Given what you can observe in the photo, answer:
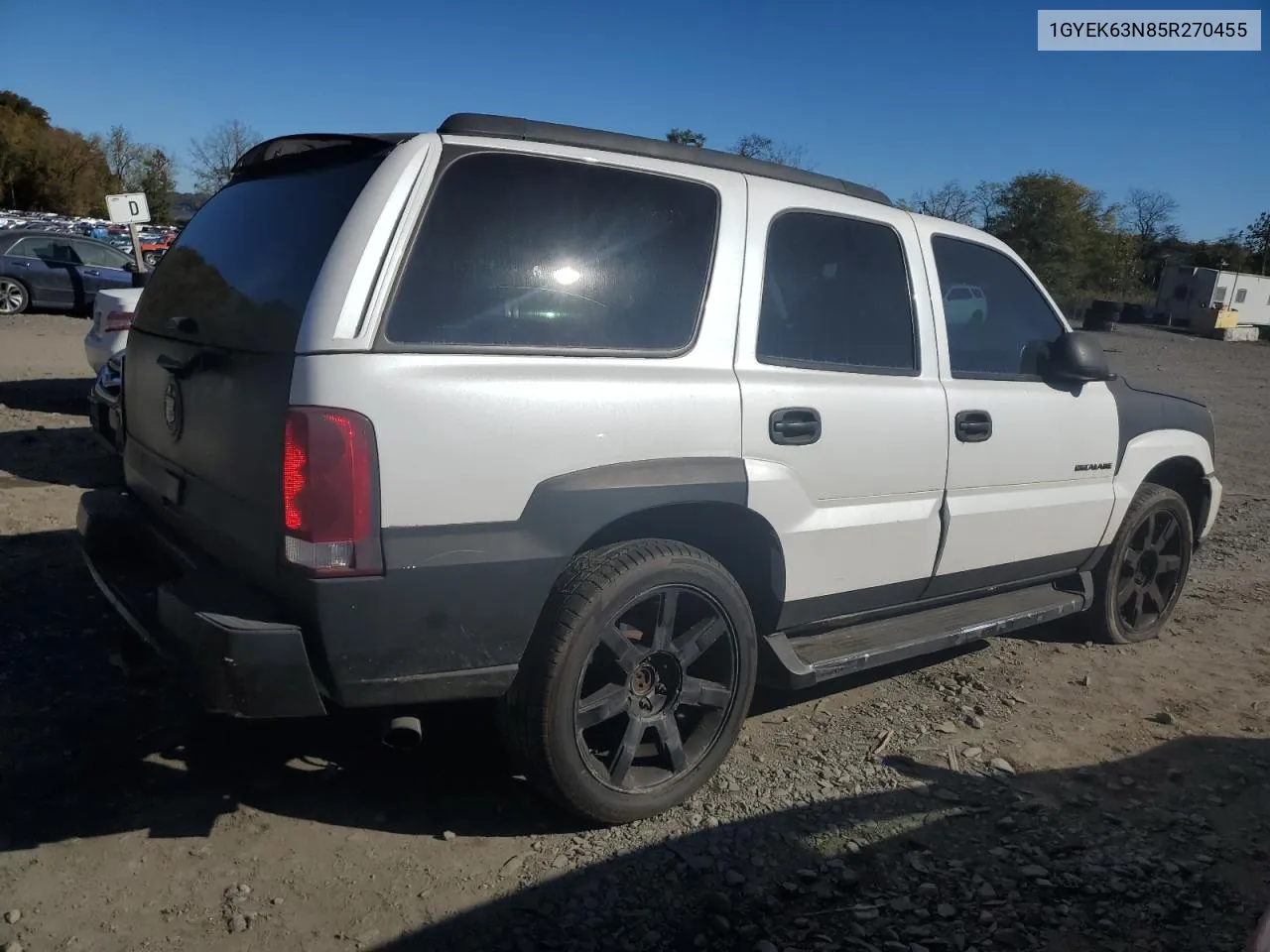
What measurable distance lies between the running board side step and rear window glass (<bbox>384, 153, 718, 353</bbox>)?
1185 mm

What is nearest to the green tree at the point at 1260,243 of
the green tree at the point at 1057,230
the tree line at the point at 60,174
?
the green tree at the point at 1057,230

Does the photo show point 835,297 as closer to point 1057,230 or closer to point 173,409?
point 173,409

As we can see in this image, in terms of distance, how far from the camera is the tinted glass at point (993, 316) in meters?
4.04

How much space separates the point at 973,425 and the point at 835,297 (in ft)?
2.49

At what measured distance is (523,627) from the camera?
2818 mm

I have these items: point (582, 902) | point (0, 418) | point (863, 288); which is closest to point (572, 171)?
point (863, 288)

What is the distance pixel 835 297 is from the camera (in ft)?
12.1

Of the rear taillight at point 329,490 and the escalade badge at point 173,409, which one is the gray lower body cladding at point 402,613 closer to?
the rear taillight at point 329,490

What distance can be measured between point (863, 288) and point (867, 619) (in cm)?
124

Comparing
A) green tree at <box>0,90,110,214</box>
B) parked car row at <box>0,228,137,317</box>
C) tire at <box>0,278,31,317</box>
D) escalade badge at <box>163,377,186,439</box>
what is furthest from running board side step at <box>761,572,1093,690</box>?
green tree at <box>0,90,110,214</box>

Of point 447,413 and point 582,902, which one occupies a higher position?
point 447,413

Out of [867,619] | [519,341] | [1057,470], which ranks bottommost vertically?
[867,619]

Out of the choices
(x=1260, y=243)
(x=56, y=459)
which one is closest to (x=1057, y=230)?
(x=1260, y=243)

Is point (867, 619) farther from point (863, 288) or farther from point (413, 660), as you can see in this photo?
point (413, 660)
